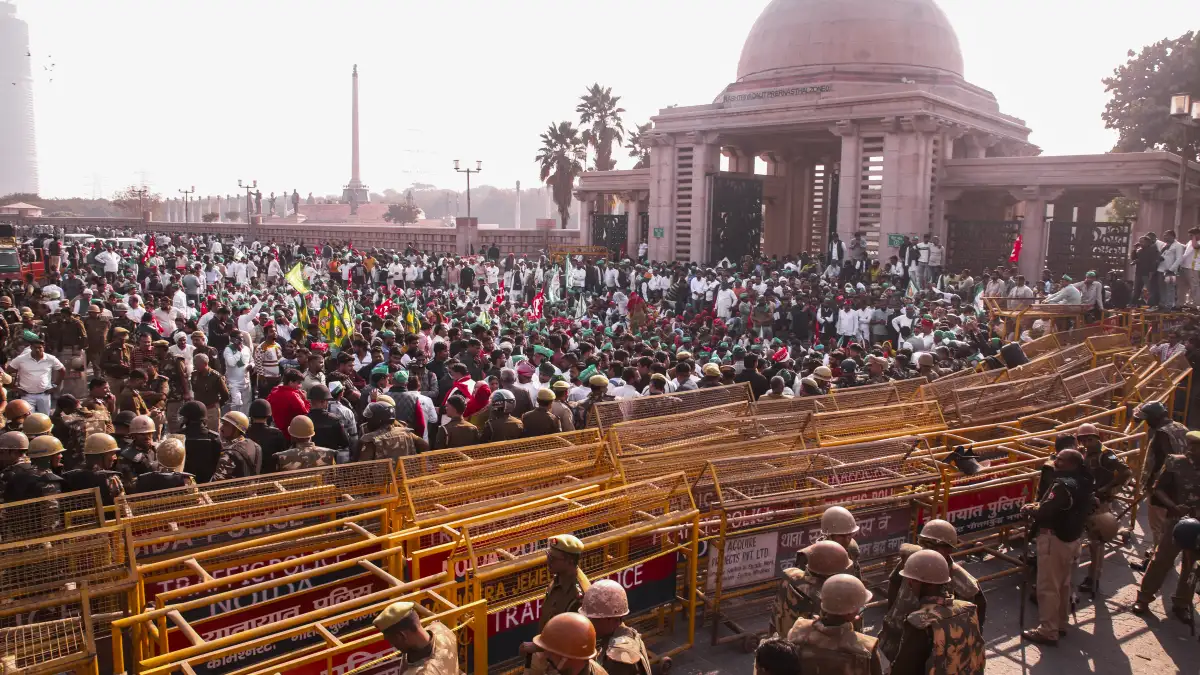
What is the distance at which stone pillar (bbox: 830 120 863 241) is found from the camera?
85.0ft

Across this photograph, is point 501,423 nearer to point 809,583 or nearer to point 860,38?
point 809,583

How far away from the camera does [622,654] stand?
161 inches

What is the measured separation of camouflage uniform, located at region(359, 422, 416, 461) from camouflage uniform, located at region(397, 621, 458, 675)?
362 cm

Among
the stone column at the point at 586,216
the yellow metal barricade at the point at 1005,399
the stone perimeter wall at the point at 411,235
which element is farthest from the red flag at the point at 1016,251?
the stone perimeter wall at the point at 411,235

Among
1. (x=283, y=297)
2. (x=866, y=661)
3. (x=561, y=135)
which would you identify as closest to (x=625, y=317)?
(x=283, y=297)

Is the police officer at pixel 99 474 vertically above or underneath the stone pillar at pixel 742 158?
underneath

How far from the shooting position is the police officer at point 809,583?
4734 mm

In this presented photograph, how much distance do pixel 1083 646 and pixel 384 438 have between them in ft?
19.6

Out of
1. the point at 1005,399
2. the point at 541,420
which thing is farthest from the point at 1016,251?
the point at 541,420

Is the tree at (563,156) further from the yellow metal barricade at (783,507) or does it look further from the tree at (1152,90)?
the yellow metal barricade at (783,507)

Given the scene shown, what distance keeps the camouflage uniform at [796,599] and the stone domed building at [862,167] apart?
21.3 metres

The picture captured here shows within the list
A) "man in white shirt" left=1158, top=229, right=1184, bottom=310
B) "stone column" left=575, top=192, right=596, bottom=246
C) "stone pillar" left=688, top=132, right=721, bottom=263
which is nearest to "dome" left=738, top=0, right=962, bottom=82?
"stone pillar" left=688, top=132, right=721, bottom=263

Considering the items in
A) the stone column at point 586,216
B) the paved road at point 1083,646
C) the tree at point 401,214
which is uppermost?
the tree at point 401,214

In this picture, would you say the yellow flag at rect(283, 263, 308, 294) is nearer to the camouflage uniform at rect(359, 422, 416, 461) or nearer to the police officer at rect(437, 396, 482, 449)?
the police officer at rect(437, 396, 482, 449)
